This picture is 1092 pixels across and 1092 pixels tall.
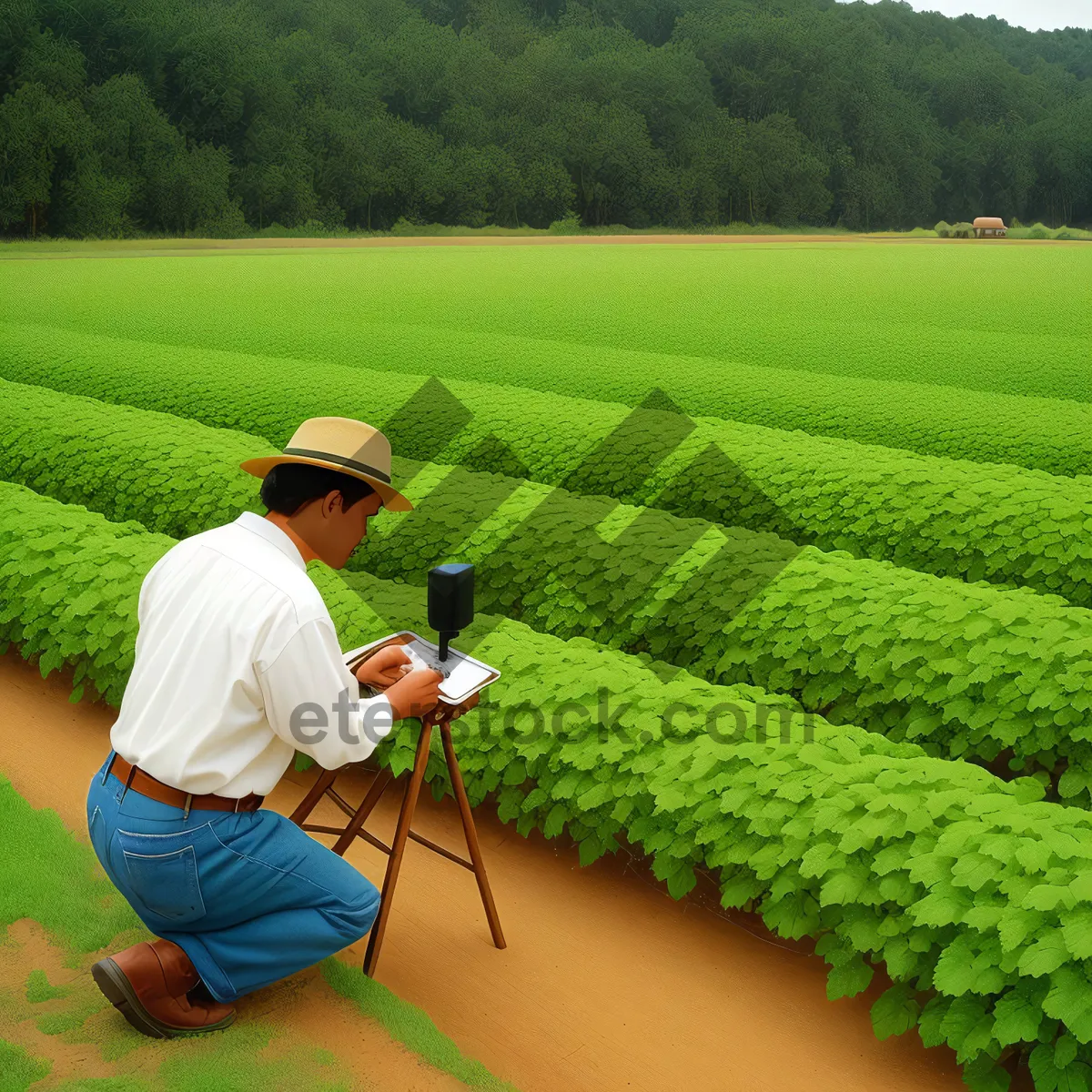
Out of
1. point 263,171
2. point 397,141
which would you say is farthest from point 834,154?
point 263,171

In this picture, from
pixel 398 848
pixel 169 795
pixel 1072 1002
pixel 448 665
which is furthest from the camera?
pixel 398 848

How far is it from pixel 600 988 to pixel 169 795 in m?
1.72

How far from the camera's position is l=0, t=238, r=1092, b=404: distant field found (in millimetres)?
13703

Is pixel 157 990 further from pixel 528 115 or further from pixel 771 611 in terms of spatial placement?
pixel 528 115

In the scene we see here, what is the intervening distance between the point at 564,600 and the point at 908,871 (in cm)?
286

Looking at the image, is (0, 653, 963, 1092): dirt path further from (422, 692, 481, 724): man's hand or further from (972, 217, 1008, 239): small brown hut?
(972, 217, 1008, 239): small brown hut

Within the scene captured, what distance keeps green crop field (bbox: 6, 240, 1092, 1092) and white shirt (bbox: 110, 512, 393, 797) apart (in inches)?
47.1

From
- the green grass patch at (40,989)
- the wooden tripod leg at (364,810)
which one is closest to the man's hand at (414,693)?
the wooden tripod leg at (364,810)

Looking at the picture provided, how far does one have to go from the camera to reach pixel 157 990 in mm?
2758

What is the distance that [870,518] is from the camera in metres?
7.08

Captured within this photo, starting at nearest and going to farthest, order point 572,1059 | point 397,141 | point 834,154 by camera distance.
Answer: point 572,1059 → point 397,141 → point 834,154

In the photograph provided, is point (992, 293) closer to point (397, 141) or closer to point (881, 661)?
point (881, 661)

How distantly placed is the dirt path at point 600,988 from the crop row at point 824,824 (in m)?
0.19

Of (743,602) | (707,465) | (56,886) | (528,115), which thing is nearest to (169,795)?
(56,886)
